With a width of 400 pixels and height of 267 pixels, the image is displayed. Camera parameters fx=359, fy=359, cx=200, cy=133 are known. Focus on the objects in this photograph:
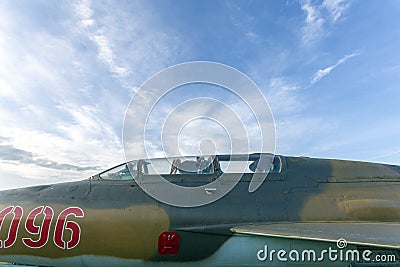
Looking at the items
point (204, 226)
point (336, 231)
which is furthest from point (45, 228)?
point (336, 231)

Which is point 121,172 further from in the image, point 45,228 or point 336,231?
point 336,231

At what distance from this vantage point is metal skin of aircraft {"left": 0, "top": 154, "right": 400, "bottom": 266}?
667cm

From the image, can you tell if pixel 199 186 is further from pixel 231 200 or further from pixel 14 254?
pixel 14 254

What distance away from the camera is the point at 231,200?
24.0ft

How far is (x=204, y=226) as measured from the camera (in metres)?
6.99

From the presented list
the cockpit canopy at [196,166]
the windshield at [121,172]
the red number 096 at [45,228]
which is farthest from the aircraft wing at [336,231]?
the red number 096 at [45,228]

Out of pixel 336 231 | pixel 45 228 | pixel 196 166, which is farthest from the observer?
pixel 196 166

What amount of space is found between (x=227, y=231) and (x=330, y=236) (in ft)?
6.09

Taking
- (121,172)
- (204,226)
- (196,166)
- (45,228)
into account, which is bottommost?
(45,228)

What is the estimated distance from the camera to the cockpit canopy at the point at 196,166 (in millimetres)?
7938

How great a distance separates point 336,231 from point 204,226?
245cm

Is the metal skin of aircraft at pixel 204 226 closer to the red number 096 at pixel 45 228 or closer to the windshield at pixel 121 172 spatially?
the red number 096 at pixel 45 228

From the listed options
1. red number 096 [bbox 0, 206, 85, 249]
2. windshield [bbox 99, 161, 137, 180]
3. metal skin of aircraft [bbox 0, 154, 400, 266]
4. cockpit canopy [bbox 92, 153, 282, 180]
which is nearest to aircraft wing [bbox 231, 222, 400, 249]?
metal skin of aircraft [bbox 0, 154, 400, 266]

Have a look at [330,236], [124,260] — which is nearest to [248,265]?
[330,236]
